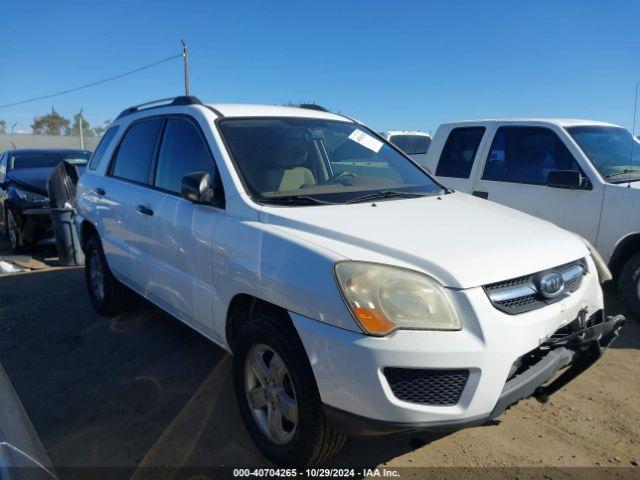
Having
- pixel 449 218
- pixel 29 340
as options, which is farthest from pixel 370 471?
pixel 29 340

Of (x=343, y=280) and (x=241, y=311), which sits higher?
(x=343, y=280)

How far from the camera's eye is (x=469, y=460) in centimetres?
257

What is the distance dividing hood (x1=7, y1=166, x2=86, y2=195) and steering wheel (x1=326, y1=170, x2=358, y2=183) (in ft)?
19.8

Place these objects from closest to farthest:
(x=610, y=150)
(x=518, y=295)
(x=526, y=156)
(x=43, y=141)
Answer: (x=518, y=295) → (x=610, y=150) → (x=526, y=156) → (x=43, y=141)

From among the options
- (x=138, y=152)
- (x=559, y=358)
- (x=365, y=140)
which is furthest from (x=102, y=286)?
(x=559, y=358)

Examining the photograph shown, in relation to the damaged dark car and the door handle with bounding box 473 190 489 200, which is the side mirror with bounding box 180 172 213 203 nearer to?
the door handle with bounding box 473 190 489 200

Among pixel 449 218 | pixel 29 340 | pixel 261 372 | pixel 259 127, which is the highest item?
pixel 259 127

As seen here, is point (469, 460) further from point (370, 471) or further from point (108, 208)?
point (108, 208)

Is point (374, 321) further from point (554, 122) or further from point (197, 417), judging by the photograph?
point (554, 122)

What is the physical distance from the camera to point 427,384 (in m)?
1.96

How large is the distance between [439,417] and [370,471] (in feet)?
2.46

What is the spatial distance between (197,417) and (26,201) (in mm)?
6318

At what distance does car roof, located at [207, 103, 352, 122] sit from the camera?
329cm

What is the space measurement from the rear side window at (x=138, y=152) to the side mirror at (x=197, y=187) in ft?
3.53
